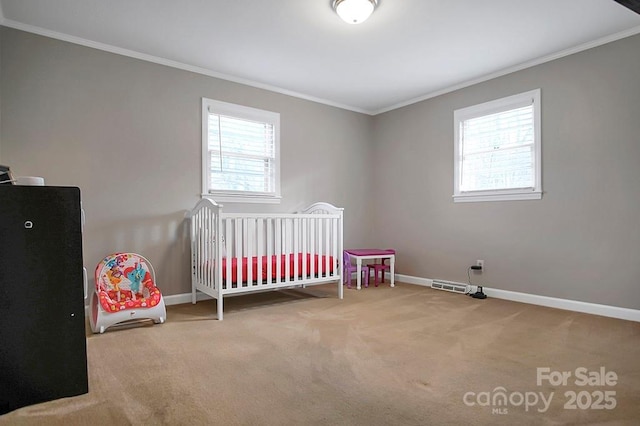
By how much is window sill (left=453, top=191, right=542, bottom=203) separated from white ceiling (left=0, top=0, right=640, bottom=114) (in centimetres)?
126

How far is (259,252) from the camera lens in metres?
3.54

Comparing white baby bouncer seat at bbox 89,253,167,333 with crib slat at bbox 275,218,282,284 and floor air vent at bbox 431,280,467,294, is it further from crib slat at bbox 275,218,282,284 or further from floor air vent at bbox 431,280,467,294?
floor air vent at bbox 431,280,467,294

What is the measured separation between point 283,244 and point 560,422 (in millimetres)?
2512

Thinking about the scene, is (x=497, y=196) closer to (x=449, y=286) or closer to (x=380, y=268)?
(x=449, y=286)

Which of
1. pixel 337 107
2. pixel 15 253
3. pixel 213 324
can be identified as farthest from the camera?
pixel 337 107

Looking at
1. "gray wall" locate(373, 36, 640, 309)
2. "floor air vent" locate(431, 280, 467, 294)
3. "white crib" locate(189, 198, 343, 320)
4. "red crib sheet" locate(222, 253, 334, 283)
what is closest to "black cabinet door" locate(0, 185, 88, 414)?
"white crib" locate(189, 198, 343, 320)

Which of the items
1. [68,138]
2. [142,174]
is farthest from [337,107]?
[68,138]

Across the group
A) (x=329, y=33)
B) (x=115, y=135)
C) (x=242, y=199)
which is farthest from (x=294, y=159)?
(x=115, y=135)

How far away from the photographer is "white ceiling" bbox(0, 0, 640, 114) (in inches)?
103

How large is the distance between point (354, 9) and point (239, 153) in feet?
6.60

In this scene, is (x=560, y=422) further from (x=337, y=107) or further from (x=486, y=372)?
(x=337, y=107)

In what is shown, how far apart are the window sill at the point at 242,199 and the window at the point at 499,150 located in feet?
6.97

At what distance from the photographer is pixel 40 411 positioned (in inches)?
62.6

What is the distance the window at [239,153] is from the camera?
381 cm
